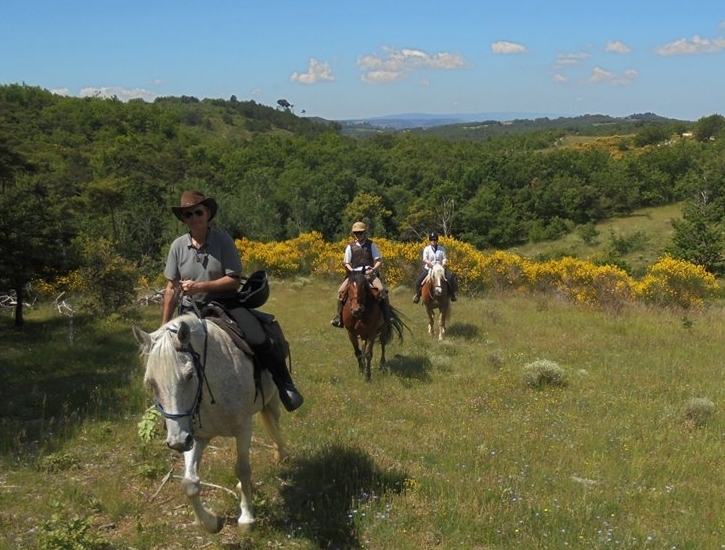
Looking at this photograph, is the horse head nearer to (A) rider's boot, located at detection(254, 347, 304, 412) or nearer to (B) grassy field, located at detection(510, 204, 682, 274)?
(A) rider's boot, located at detection(254, 347, 304, 412)

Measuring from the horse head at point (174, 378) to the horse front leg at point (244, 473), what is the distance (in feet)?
2.63

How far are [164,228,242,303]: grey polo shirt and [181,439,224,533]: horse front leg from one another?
1399 mm

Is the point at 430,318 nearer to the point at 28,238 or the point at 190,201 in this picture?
the point at 190,201

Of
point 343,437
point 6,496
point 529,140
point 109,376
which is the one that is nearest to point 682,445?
point 343,437

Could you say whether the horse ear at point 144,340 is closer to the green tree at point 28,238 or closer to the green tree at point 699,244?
the green tree at point 28,238

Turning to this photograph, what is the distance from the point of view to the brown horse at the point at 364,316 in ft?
32.4

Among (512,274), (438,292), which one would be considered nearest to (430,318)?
(438,292)

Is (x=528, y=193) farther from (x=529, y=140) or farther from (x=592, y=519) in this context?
(x=592, y=519)

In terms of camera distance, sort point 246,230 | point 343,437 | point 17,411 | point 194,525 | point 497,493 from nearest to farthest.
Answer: point 194,525, point 497,493, point 343,437, point 17,411, point 246,230

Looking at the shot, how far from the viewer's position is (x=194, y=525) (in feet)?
16.2

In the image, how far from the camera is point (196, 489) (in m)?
4.17

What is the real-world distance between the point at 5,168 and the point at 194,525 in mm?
15003

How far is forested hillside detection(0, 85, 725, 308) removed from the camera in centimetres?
4969

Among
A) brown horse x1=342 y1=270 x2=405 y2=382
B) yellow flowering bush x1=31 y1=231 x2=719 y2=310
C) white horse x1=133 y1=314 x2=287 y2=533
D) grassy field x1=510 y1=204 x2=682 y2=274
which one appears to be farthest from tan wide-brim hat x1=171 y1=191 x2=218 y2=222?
grassy field x1=510 y1=204 x2=682 y2=274
